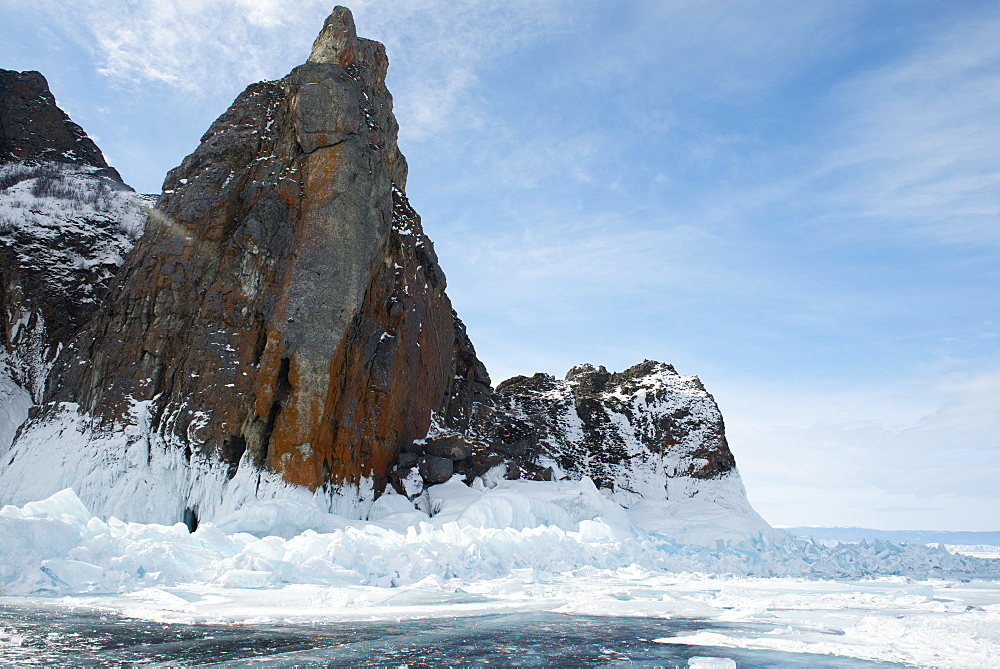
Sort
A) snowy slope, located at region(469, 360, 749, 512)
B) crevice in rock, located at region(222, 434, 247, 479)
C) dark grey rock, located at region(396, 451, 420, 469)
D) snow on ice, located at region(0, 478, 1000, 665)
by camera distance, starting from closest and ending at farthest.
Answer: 1. snow on ice, located at region(0, 478, 1000, 665)
2. crevice in rock, located at region(222, 434, 247, 479)
3. dark grey rock, located at region(396, 451, 420, 469)
4. snowy slope, located at region(469, 360, 749, 512)

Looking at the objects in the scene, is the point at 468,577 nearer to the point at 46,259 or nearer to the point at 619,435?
the point at 46,259

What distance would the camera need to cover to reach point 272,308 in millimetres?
24531

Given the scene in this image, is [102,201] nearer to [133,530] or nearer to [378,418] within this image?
[378,418]

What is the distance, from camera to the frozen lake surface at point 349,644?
8.24 m

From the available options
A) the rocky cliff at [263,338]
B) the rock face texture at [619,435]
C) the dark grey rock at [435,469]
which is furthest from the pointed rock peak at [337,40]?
the rock face texture at [619,435]

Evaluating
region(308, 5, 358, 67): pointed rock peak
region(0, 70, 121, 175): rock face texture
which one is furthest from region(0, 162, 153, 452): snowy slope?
region(308, 5, 358, 67): pointed rock peak

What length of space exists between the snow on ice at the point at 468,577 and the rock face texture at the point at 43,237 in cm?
1321

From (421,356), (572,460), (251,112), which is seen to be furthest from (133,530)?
(572,460)

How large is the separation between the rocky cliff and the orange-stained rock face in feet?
0.23

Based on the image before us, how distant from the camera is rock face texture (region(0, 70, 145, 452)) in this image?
90.6ft

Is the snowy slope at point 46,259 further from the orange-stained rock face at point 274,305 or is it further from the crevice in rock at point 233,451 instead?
the crevice in rock at point 233,451

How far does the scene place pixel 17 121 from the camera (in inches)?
1407

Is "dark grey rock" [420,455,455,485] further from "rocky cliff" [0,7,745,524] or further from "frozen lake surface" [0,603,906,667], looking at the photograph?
"frozen lake surface" [0,603,906,667]

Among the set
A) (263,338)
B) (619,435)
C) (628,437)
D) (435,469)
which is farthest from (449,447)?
(628,437)
